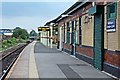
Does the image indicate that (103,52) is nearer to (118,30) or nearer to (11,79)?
(118,30)

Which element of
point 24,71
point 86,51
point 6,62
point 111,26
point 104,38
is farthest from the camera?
point 6,62

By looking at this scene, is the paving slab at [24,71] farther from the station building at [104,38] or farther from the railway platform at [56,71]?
the station building at [104,38]

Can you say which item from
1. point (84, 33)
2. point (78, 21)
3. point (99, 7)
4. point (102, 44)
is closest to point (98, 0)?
point (99, 7)

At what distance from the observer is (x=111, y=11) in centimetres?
1404

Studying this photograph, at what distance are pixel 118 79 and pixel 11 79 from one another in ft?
13.3

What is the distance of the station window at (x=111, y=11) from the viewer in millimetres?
13570

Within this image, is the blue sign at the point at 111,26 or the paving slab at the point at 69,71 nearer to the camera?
the paving slab at the point at 69,71

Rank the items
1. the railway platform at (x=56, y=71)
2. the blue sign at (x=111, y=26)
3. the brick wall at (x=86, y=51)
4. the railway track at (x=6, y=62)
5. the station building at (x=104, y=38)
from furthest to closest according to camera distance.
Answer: the brick wall at (x=86, y=51) < the railway track at (x=6, y=62) < the blue sign at (x=111, y=26) < the station building at (x=104, y=38) < the railway platform at (x=56, y=71)

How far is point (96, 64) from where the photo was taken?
54.8ft

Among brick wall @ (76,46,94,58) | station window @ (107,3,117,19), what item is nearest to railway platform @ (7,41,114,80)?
brick wall @ (76,46,94,58)

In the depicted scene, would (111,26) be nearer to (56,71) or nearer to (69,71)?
(69,71)

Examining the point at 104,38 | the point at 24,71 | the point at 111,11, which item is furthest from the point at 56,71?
the point at 111,11

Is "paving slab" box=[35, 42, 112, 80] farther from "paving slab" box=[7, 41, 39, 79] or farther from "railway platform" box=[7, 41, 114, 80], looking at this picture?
"paving slab" box=[7, 41, 39, 79]

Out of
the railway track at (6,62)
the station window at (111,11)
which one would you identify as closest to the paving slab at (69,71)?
the railway track at (6,62)
